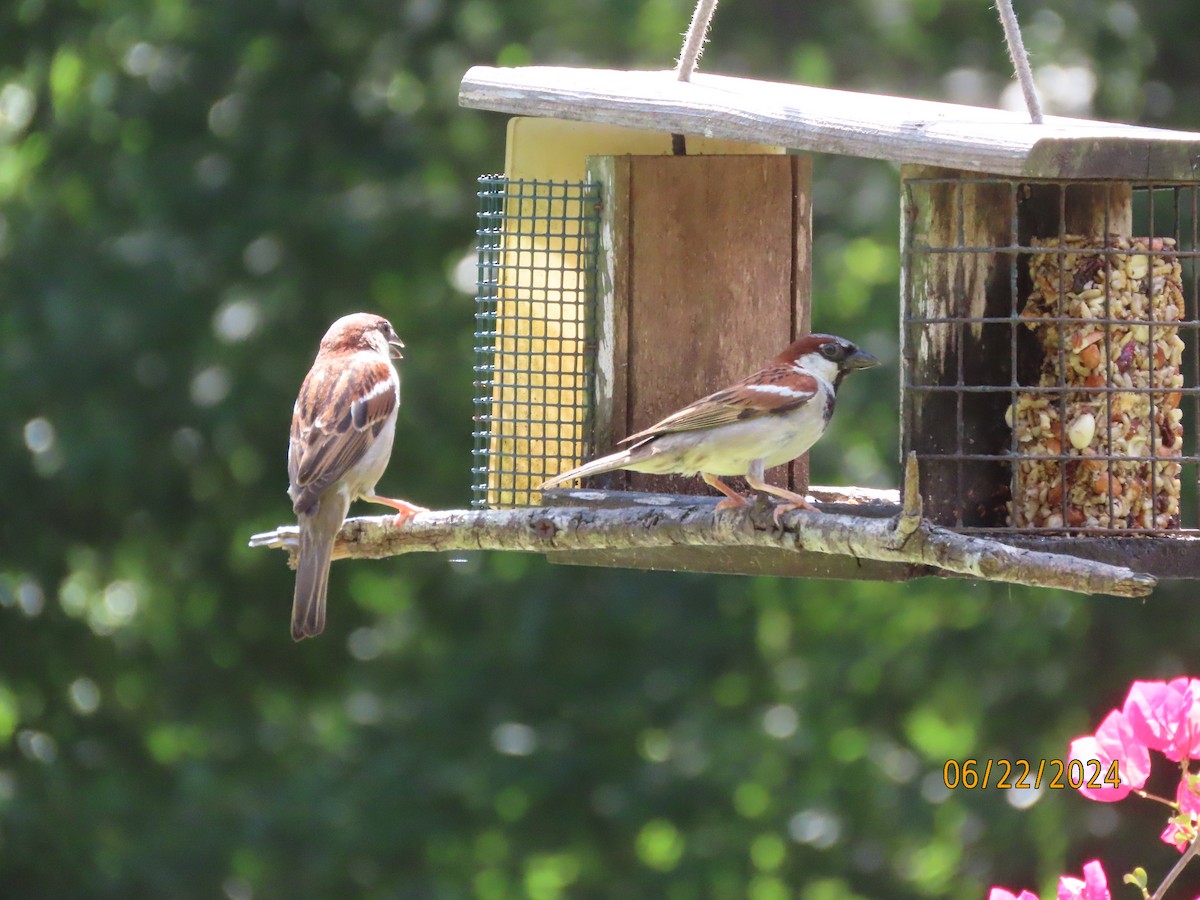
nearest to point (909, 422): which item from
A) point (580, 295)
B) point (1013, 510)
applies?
point (1013, 510)

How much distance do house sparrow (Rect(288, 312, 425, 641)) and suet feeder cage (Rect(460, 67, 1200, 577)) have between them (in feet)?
1.85

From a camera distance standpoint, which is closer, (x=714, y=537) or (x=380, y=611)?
(x=714, y=537)

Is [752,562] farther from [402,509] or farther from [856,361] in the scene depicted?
[402,509]

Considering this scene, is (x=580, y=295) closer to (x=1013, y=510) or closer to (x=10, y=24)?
(x=1013, y=510)

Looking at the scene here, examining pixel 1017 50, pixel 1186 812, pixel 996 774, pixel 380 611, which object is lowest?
pixel 996 774

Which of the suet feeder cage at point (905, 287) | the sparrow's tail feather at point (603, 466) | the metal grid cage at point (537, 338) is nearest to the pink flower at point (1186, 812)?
the suet feeder cage at point (905, 287)

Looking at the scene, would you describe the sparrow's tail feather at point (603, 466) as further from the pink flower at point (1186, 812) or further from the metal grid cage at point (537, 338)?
the pink flower at point (1186, 812)

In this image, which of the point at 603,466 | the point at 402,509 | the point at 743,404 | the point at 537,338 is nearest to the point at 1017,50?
the point at 743,404

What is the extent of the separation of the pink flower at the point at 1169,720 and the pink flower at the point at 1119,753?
0.8 inches

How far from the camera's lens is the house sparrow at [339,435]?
19.5ft

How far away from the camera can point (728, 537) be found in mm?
4234

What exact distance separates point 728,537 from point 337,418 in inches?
99.1

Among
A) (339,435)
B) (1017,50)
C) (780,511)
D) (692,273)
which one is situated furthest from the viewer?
(339,435)

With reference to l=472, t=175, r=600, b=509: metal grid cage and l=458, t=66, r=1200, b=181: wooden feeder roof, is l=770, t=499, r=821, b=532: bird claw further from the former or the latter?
l=472, t=175, r=600, b=509: metal grid cage
